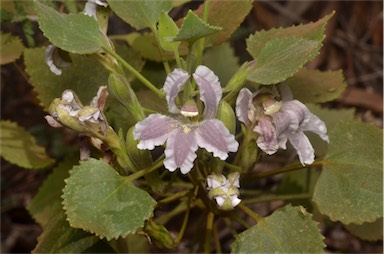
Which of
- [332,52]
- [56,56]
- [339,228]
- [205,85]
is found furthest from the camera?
[332,52]

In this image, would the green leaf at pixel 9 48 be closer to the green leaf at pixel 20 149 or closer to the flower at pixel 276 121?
the green leaf at pixel 20 149

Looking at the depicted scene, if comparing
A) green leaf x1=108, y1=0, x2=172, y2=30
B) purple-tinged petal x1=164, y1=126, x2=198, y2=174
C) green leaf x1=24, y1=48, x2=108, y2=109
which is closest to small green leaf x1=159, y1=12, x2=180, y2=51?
green leaf x1=108, y1=0, x2=172, y2=30

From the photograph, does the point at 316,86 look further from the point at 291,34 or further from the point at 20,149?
the point at 20,149

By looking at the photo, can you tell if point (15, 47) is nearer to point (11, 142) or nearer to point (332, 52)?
point (11, 142)

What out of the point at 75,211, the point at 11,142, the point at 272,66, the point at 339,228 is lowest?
the point at 339,228

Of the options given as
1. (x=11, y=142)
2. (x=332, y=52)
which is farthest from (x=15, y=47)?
(x=332, y=52)

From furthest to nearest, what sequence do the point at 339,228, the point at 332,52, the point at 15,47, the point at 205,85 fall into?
the point at 332,52 < the point at 339,228 < the point at 15,47 < the point at 205,85

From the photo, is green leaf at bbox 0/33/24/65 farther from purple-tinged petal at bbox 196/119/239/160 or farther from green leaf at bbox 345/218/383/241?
green leaf at bbox 345/218/383/241

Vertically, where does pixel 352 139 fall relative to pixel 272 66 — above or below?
below

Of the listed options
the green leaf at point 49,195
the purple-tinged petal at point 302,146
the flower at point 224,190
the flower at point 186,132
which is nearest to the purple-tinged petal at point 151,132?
the flower at point 186,132
